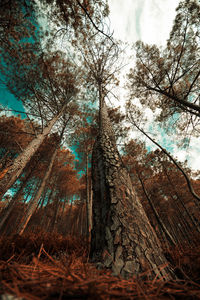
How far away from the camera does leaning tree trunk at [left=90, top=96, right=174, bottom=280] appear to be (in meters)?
0.78

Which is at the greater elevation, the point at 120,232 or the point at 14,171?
the point at 14,171

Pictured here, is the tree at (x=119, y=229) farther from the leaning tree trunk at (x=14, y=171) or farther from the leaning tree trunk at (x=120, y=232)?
the leaning tree trunk at (x=14, y=171)

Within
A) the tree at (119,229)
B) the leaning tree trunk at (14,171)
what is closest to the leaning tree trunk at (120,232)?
the tree at (119,229)

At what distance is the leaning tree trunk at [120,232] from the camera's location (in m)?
0.78

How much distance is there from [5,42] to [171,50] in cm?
749

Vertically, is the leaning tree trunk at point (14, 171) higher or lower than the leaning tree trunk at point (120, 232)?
higher

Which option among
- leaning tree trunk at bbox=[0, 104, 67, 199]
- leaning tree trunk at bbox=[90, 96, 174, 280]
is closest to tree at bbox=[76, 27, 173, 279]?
leaning tree trunk at bbox=[90, 96, 174, 280]

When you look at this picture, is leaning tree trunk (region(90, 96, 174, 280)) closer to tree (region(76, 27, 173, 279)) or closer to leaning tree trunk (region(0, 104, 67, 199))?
tree (region(76, 27, 173, 279))

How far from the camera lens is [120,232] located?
38.3 inches

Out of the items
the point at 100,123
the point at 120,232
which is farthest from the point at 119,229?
the point at 100,123

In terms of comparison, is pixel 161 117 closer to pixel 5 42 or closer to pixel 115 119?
pixel 115 119

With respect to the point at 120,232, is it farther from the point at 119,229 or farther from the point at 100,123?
the point at 100,123

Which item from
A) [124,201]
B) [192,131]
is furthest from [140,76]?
[124,201]

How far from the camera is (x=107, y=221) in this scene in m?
1.08
